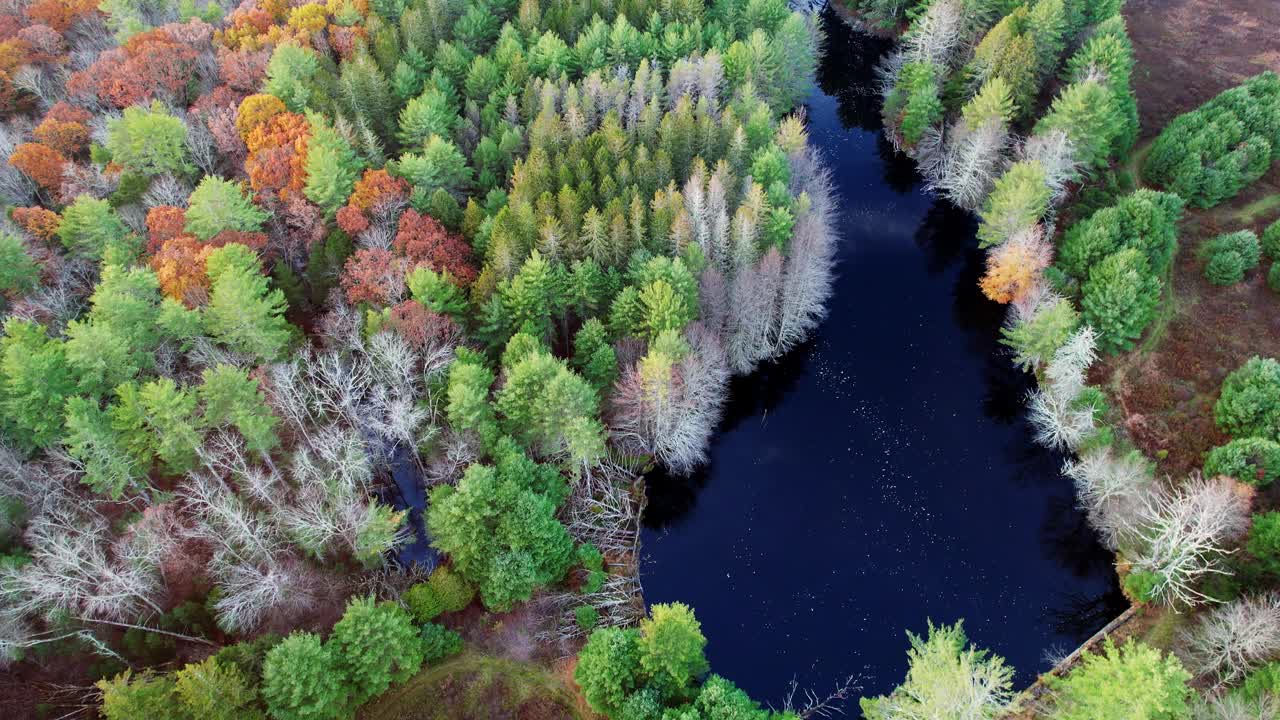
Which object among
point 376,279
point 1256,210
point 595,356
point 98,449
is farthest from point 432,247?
point 1256,210

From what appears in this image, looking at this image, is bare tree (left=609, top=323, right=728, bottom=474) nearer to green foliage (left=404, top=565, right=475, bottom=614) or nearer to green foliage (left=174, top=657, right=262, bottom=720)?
green foliage (left=404, top=565, right=475, bottom=614)

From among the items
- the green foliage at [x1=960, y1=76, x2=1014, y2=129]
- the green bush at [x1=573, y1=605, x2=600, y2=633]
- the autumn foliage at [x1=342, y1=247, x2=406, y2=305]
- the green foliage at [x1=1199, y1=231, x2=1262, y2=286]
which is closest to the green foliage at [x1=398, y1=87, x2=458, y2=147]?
the autumn foliage at [x1=342, y1=247, x2=406, y2=305]

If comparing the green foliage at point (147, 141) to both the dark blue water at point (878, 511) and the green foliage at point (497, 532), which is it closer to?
the green foliage at point (497, 532)

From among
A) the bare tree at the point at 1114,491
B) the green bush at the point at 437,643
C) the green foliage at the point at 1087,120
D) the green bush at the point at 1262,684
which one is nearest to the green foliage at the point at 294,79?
the green bush at the point at 437,643

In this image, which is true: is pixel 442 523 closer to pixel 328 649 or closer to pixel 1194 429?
pixel 328 649

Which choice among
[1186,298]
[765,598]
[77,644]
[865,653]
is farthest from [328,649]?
[1186,298]

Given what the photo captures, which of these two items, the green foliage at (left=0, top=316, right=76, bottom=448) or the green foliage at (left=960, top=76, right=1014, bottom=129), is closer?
the green foliage at (left=0, top=316, right=76, bottom=448)

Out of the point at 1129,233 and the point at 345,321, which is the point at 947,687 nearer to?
the point at 345,321
